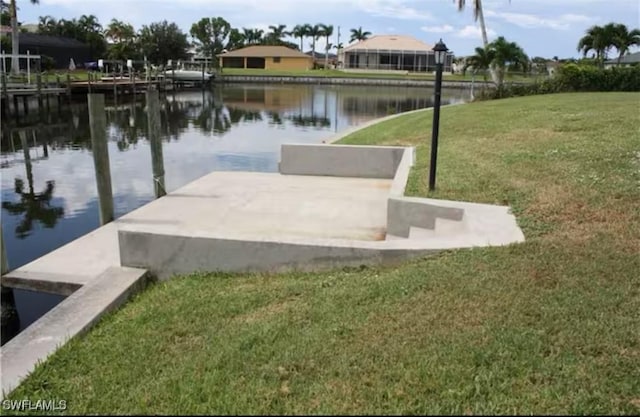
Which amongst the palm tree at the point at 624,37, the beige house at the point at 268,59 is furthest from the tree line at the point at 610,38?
the beige house at the point at 268,59

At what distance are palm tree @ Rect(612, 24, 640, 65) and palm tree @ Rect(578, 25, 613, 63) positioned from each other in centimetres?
32

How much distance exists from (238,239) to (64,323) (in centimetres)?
172

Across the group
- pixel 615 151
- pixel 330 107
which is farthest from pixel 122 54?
pixel 615 151

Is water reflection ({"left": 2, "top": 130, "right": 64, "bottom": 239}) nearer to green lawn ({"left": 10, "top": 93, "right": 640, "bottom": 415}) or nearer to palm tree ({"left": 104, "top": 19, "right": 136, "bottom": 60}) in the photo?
green lawn ({"left": 10, "top": 93, "right": 640, "bottom": 415})

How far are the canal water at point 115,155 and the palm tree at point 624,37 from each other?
49.9ft

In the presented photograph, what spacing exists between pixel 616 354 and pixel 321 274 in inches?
101

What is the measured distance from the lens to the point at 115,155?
17.8m

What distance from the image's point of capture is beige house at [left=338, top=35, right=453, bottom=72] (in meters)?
74.4

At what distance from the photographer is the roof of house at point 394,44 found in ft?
245

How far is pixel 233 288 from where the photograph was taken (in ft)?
16.4

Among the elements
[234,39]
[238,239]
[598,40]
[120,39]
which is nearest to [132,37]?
[120,39]

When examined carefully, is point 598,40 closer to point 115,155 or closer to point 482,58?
point 482,58

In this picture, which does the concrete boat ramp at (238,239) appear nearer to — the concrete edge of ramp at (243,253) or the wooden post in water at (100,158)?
the concrete edge of ramp at (243,253)

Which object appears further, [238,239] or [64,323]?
[238,239]
